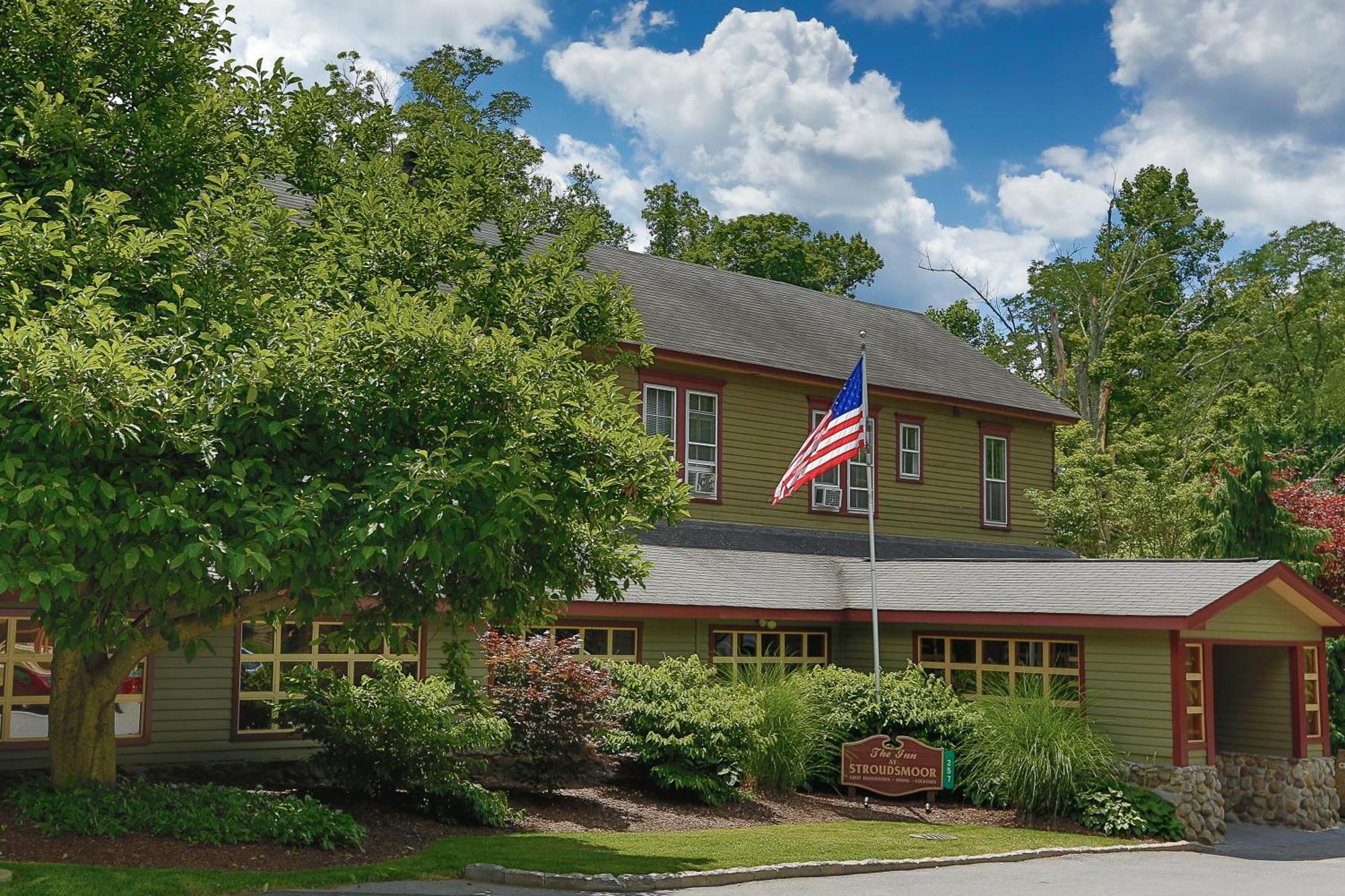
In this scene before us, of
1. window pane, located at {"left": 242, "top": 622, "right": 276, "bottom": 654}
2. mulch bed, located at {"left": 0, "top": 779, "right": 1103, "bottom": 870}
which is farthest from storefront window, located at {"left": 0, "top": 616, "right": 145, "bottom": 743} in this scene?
mulch bed, located at {"left": 0, "top": 779, "right": 1103, "bottom": 870}

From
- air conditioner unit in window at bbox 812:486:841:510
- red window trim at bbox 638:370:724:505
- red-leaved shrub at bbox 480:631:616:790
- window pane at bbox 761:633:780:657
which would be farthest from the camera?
air conditioner unit in window at bbox 812:486:841:510

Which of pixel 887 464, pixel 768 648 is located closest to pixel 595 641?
pixel 768 648

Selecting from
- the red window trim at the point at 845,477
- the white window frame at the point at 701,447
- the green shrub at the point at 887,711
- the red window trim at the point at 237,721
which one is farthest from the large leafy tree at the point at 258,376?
the red window trim at the point at 845,477

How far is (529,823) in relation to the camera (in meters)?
16.1

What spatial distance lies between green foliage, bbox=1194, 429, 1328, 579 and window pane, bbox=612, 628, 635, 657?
36.9ft

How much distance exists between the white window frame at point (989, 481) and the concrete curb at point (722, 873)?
1389 centimetres

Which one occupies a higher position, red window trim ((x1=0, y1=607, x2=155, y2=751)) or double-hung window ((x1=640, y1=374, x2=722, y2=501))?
double-hung window ((x1=640, y1=374, x2=722, y2=501))

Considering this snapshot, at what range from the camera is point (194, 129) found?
523 inches

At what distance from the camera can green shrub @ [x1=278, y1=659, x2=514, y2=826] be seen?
615 inches

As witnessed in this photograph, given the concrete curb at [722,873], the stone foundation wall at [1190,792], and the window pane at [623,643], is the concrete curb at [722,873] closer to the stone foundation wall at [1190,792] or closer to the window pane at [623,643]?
the stone foundation wall at [1190,792]

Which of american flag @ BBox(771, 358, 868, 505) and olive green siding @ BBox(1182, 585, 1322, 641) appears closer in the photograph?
olive green siding @ BBox(1182, 585, 1322, 641)

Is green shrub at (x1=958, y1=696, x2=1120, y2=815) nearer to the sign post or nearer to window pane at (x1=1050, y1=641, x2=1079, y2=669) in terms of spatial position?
the sign post

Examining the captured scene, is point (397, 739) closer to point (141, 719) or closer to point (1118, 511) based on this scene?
point (141, 719)

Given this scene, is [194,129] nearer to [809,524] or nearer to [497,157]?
Answer: [497,157]
